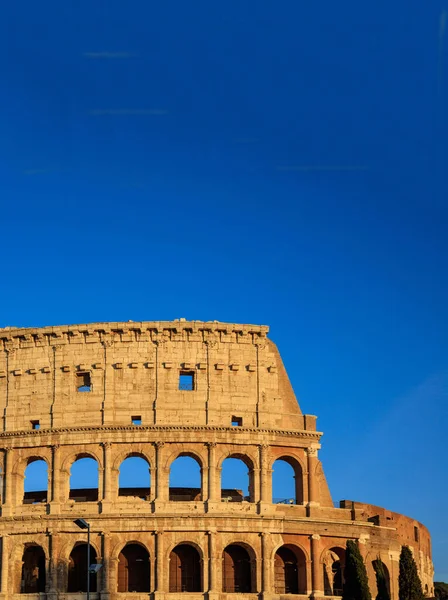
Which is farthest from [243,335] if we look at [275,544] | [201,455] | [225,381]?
[275,544]

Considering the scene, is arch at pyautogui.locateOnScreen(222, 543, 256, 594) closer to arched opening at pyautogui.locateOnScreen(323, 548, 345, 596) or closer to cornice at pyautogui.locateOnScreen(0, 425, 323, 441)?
arched opening at pyautogui.locateOnScreen(323, 548, 345, 596)

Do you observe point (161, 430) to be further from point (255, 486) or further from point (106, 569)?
point (106, 569)

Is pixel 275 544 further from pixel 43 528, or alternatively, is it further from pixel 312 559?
pixel 43 528

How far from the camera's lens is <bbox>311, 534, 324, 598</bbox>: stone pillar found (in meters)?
53.8

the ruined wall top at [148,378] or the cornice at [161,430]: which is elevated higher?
the ruined wall top at [148,378]

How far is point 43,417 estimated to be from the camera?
56500 millimetres

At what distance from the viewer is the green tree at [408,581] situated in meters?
53.9

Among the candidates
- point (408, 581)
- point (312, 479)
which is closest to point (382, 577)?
point (408, 581)

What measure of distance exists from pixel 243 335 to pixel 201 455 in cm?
662

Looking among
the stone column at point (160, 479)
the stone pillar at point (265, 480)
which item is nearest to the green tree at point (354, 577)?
the stone pillar at point (265, 480)

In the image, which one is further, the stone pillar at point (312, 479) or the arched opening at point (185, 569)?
the stone pillar at point (312, 479)

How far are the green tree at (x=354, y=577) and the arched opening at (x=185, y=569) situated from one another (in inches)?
285

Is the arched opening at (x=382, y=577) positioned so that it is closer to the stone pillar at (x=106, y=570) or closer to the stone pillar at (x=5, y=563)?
the stone pillar at (x=106, y=570)

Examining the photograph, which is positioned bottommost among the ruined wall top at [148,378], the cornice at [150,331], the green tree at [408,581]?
the green tree at [408,581]
